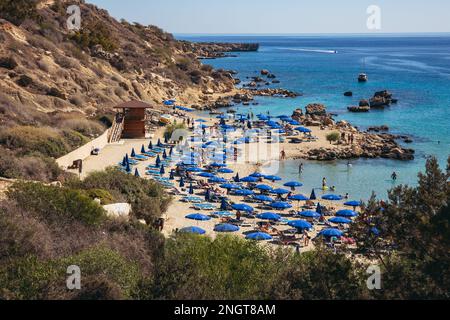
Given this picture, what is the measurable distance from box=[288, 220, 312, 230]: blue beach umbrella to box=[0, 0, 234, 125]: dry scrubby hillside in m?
16.5

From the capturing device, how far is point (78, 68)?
48.7 m

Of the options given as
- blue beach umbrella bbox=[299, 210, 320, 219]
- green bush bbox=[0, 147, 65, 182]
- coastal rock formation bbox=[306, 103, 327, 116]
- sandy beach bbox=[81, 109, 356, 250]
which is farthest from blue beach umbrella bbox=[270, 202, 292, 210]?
coastal rock formation bbox=[306, 103, 327, 116]

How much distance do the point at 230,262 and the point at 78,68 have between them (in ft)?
130

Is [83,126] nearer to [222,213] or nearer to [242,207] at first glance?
[222,213]

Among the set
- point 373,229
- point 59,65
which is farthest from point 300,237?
point 59,65

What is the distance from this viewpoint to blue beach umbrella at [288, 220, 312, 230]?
22031 millimetres

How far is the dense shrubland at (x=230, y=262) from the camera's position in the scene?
10.4m

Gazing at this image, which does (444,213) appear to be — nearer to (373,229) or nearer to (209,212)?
(373,229)

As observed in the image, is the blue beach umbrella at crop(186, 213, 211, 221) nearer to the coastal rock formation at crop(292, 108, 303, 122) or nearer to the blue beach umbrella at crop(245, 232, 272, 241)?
the blue beach umbrella at crop(245, 232, 272, 241)

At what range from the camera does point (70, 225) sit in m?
14.7

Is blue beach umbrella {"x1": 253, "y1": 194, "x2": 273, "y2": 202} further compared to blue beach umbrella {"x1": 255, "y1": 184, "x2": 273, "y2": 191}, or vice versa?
blue beach umbrella {"x1": 255, "y1": 184, "x2": 273, "y2": 191}

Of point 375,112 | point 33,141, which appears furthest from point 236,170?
point 375,112
